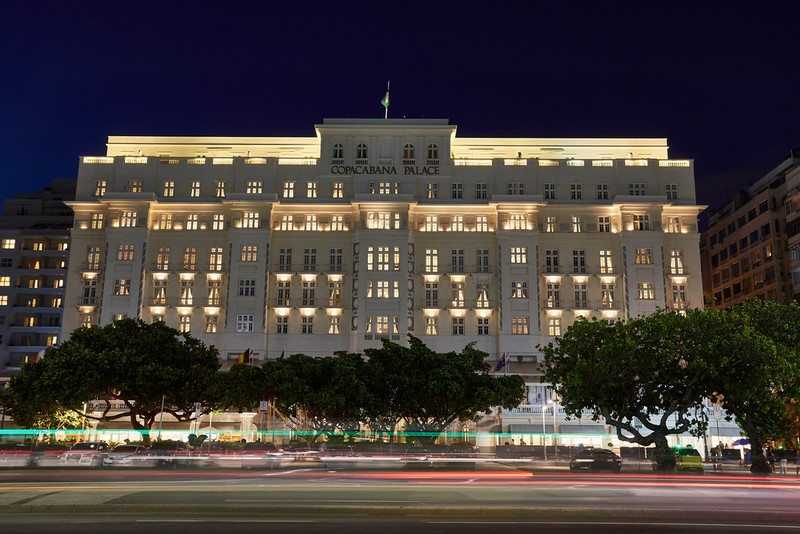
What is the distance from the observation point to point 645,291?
95312 millimetres

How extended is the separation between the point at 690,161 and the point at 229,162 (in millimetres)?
62006

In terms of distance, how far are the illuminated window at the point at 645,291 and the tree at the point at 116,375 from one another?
5310 cm

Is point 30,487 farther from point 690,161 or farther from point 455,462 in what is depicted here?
point 690,161

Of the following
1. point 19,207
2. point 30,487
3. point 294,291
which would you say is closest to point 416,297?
point 294,291

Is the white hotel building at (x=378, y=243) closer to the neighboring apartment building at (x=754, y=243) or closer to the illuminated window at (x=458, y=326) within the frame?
the illuminated window at (x=458, y=326)

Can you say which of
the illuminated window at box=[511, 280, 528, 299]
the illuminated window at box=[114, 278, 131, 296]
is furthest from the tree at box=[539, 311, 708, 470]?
the illuminated window at box=[114, 278, 131, 296]

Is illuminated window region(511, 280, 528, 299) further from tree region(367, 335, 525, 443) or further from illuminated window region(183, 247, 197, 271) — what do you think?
illuminated window region(183, 247, 197, 271)

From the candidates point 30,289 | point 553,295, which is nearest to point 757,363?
point 553,295

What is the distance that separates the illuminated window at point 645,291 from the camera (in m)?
95.1

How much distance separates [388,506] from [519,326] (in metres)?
73.3

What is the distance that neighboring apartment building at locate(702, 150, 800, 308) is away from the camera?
106 meters

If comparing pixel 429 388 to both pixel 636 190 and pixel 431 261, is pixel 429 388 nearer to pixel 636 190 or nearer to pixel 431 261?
pixel 431 261

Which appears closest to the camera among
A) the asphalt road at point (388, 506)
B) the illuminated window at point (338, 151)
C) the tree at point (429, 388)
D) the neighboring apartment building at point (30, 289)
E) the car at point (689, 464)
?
the asphalt road at point (388, 506)

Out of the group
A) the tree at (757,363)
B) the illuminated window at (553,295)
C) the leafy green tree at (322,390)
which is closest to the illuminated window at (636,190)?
the illuminated window at (553,295)
